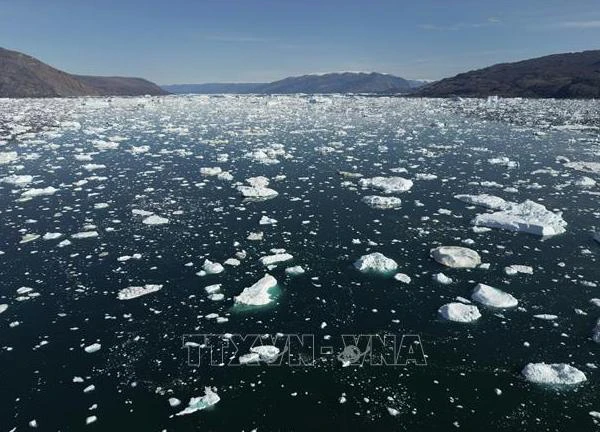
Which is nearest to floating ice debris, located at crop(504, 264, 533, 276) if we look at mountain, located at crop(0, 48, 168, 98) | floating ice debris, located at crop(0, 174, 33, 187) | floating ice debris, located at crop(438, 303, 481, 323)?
floating ice debris, located at crop(438, 303, 481, 323)

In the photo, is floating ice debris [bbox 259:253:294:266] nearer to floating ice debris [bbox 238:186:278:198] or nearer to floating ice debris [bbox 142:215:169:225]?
floating ice debris [bbox 142:215:169:225]

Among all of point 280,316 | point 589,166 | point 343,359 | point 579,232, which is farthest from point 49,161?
point 589,166

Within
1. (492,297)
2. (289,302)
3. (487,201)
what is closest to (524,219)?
(487,201)

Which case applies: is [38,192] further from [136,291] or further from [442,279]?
[442,279]

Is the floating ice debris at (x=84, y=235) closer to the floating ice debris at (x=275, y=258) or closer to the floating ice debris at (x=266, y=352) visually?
the floating ice debris at (x=275, y=258)

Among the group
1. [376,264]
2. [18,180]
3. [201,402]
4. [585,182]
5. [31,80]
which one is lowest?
[201,402]
